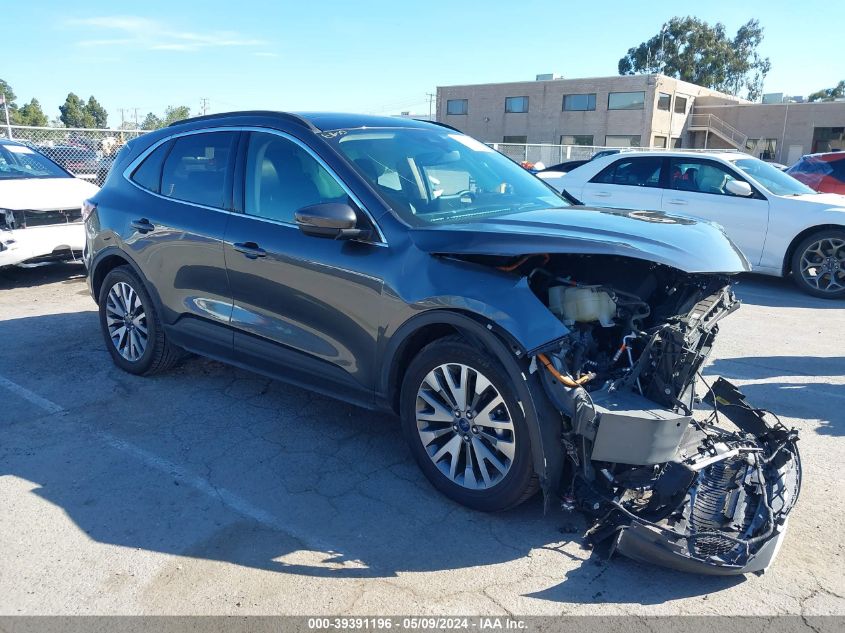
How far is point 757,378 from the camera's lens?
5574mm

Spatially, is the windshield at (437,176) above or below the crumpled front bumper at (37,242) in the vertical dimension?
above

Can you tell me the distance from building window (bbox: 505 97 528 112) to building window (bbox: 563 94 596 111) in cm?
306

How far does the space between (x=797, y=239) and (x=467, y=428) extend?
7.25m

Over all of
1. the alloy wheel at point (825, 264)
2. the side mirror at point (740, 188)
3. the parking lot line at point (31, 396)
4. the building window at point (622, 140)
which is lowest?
the parking lot line at point (31, 396)

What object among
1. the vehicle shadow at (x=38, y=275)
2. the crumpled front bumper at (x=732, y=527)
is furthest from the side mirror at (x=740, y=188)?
the vehicle shadow at (x=38, y=275)

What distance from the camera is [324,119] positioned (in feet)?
14.4

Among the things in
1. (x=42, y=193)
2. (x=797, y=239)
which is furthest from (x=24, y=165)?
(x=797, y=239)

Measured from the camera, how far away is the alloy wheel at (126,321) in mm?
5320

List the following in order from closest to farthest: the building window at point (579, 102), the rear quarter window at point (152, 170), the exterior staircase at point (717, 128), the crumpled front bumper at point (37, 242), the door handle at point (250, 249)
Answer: the door handle at point (250, 249) < the rear quarter window at point (152, 170) < the crumpled front bumper at point (37, 242) < the building window at point (579, 102) < the exterior staircase at point (717, 128)

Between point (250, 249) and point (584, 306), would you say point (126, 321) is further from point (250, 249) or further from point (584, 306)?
point (584, 306)

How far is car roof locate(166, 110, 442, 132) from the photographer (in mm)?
4277

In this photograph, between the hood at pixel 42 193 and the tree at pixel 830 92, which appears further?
the tree at pixel 830 92

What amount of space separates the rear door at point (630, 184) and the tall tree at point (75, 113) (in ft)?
283

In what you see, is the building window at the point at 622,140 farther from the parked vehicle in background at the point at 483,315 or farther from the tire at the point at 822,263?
the parked vehicle in background at the point at 483,315
